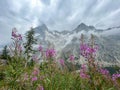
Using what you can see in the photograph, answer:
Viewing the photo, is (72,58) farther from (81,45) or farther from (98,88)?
(98,88)

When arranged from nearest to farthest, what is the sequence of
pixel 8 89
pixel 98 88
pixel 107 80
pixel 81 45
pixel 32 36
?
pixel 98 88 → pixel 81 45 → pixel 8 89 → pixel 107 80 → pixel 32 36

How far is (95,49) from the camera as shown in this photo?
522cm

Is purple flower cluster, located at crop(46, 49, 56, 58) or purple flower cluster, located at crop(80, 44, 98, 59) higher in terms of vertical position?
purple flower cluster, located at crop(46, 49, 56, 58)

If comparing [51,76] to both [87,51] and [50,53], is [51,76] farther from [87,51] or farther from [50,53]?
[87,51]

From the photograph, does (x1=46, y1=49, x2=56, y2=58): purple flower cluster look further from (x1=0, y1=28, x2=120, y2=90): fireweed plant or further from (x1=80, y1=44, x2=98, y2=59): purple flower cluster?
(x1=80, y1=44, x2=98, y2=59): purple flower cluster

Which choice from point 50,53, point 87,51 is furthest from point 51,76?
point 87,51

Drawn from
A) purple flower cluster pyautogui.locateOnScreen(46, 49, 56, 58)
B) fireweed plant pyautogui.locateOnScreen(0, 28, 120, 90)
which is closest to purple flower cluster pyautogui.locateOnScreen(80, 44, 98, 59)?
fireweed plant pyautogui.locateOnScreen(0, 28, 120, 90)

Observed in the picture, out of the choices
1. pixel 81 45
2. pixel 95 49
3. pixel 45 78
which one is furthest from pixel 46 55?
pixel 95 49

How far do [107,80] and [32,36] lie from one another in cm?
4580

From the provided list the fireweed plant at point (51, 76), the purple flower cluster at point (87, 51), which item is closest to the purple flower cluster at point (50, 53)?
the fireweed plant at point (51, 76)

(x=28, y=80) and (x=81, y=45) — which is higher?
(x=81, y=45)

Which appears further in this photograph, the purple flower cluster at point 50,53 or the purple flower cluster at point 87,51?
the purple flower cluster at point 50,53

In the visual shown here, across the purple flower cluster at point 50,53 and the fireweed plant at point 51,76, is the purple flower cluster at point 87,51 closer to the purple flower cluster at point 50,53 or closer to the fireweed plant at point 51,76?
the fireweed plant at point 51,76

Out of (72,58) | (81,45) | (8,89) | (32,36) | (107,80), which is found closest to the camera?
(81,45)
